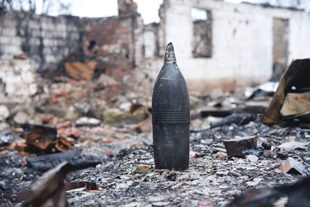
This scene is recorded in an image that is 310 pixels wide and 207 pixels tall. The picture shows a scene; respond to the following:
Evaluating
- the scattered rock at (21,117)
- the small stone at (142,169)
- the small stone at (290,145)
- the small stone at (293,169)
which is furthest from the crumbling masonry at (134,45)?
the small stone at (293,169)

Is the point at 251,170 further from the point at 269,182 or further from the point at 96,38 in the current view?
the point at 96,38

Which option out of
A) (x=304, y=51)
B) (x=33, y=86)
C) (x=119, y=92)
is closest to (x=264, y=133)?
(x=119, y=92)

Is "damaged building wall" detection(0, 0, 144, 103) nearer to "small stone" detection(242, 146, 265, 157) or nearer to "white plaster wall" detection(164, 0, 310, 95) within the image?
"white plaster wall" detection(164, 0, 310, 95)

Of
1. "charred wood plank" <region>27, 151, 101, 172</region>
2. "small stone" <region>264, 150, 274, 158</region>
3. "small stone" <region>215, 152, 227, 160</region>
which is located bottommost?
A: "charred wood plank" <region>27, 151, 101, 172</region>

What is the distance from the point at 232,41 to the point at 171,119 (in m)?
8.60

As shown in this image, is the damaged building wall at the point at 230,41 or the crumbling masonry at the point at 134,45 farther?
the damaged building wall at the point at 230,41

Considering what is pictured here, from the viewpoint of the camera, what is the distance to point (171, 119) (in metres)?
2.81

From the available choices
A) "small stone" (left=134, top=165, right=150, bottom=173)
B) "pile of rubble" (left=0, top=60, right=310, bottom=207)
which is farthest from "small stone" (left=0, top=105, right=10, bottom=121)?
"small stone" (left=134, top=165, right=150, bottom=173)

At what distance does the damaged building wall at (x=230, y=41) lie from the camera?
934 cm

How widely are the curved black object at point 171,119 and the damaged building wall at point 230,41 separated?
20.7ft

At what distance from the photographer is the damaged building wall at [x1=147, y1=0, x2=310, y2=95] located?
9344 millimetres

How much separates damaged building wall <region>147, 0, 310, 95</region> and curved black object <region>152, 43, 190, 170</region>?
6.30m

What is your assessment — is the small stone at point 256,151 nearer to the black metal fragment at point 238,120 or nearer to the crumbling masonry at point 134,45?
the black metal fragment at point 238,120

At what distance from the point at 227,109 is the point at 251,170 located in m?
4.81
